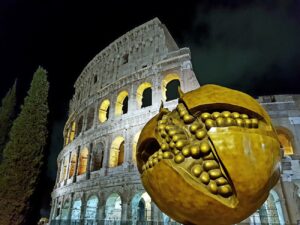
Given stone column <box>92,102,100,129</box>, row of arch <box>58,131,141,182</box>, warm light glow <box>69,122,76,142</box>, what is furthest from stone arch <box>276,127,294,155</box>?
warm light glow <box>69,122,76,142</box>

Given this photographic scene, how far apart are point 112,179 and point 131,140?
267cm

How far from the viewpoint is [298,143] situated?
10.9 metres

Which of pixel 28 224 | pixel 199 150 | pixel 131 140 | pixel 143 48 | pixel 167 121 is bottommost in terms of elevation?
pixel 28 224

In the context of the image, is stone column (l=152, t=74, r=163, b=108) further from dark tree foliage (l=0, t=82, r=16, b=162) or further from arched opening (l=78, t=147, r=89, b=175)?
dark tree foliage (l=0, t=82, r=16, b=162)

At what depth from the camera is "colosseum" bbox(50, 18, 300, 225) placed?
10977mm

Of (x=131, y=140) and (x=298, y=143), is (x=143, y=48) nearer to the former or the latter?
(x=131, y=140)

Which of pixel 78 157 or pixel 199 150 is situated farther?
pixel 78 157

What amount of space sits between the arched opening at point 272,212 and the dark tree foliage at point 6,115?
1636cm

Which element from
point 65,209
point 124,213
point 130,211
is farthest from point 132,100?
point 65,209

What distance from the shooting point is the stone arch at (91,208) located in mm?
14438

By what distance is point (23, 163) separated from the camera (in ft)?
31.4

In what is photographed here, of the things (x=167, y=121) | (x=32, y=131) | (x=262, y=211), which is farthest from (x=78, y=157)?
(x=167, y=121)

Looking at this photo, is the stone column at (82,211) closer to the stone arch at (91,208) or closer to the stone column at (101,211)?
the stone arch at (91,208)

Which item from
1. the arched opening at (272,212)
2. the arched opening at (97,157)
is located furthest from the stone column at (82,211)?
the arched opening at (272,212)
